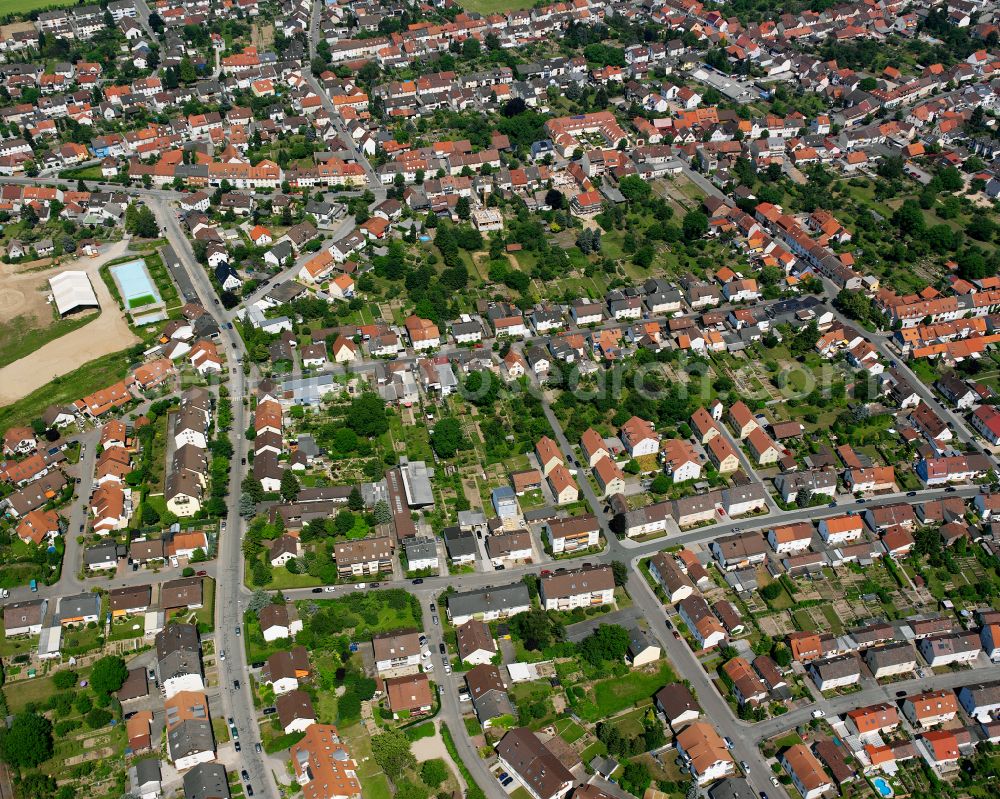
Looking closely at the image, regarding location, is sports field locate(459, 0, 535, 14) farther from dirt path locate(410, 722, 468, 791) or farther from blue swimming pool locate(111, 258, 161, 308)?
dirt path locate(410, 722, 468, 791)

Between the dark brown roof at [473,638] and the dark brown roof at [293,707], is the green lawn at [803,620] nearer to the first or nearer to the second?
the dark brown roof at [473,638]

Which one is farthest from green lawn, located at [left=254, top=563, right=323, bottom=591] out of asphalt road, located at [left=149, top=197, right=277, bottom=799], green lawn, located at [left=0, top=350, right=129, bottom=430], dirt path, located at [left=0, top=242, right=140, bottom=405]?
dirt path, located at [left=0, top=242, right=140, bottom=405]

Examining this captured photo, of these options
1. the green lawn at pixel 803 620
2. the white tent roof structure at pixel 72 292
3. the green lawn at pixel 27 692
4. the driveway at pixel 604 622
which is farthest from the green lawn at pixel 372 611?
the white tent roof structure at pixel 72 292

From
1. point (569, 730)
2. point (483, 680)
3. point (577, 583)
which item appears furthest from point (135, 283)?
point (569, 730)

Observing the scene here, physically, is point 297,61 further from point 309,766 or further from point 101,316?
point 309,766

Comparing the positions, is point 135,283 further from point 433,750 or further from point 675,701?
point 675,701

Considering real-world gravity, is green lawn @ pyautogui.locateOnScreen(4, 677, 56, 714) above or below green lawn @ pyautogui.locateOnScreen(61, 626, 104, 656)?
below
